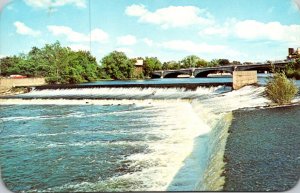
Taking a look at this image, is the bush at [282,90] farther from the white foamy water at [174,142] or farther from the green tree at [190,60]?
the green tree at [190,60]

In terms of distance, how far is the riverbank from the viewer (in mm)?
3752

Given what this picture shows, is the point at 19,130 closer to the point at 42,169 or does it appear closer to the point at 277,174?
the point at 42,169

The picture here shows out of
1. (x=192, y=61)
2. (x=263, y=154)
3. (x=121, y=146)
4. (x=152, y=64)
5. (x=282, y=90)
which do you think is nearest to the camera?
(x=263, y=154)

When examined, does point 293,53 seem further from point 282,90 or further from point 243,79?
point 243,79

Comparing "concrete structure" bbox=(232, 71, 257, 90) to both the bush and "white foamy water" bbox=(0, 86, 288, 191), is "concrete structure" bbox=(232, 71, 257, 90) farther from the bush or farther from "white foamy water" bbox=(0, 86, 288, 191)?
the bush

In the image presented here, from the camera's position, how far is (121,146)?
6082 mm

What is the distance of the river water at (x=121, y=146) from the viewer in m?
4.71

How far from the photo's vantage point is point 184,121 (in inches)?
290

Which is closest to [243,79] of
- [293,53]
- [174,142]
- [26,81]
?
[293,53]

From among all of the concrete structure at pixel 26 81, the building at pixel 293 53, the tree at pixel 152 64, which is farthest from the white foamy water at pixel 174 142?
the concrete structure at pixel 26 81

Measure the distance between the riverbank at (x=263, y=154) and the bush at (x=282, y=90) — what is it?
1090 millimetres

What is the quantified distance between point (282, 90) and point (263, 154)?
2.81 metres

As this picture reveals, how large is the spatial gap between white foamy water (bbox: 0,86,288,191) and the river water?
1 centimetres

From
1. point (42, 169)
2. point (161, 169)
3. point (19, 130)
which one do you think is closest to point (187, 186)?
point (161, 169)
